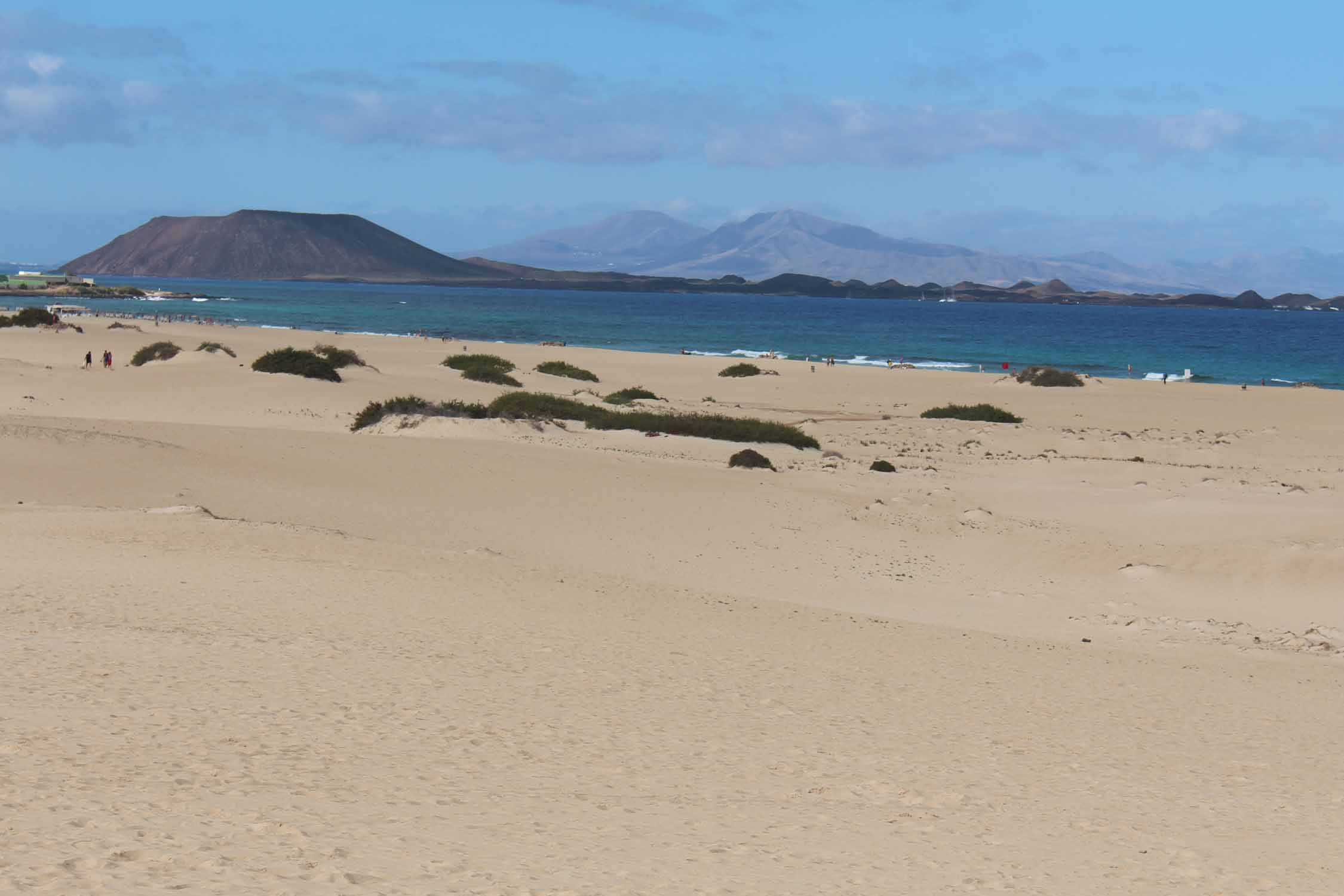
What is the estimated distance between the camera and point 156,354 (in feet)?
150

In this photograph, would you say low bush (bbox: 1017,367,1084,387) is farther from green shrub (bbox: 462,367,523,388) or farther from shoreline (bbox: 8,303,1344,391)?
green shrub (bbox: 462,367,523,388)

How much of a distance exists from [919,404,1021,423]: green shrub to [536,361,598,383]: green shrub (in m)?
14.9

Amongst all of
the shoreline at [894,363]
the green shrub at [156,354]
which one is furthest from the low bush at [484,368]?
the shoreline at [894,363]

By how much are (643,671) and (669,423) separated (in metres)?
20.4

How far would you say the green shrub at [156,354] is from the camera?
147ft

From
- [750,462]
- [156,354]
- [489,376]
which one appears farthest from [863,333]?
[750,462]

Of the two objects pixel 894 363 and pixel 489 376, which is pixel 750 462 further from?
pixel 894 363

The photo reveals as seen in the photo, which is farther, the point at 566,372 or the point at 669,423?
the point at 566,372

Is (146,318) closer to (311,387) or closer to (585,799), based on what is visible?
(311,387)

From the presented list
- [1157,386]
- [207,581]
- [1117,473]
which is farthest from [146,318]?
[207,581]

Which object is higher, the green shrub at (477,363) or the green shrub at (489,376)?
the green shrub at (477,363)

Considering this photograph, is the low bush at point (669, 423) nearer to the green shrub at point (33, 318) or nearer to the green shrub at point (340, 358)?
the green shrub at point (340, 358)

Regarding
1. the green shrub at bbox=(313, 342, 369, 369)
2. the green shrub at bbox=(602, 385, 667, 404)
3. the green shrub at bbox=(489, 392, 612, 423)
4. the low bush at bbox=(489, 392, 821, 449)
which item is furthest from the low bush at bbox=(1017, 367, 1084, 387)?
the green shrub at bbox=(313, 342, 369, 369)

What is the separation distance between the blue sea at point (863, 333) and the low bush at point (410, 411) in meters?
45.8
